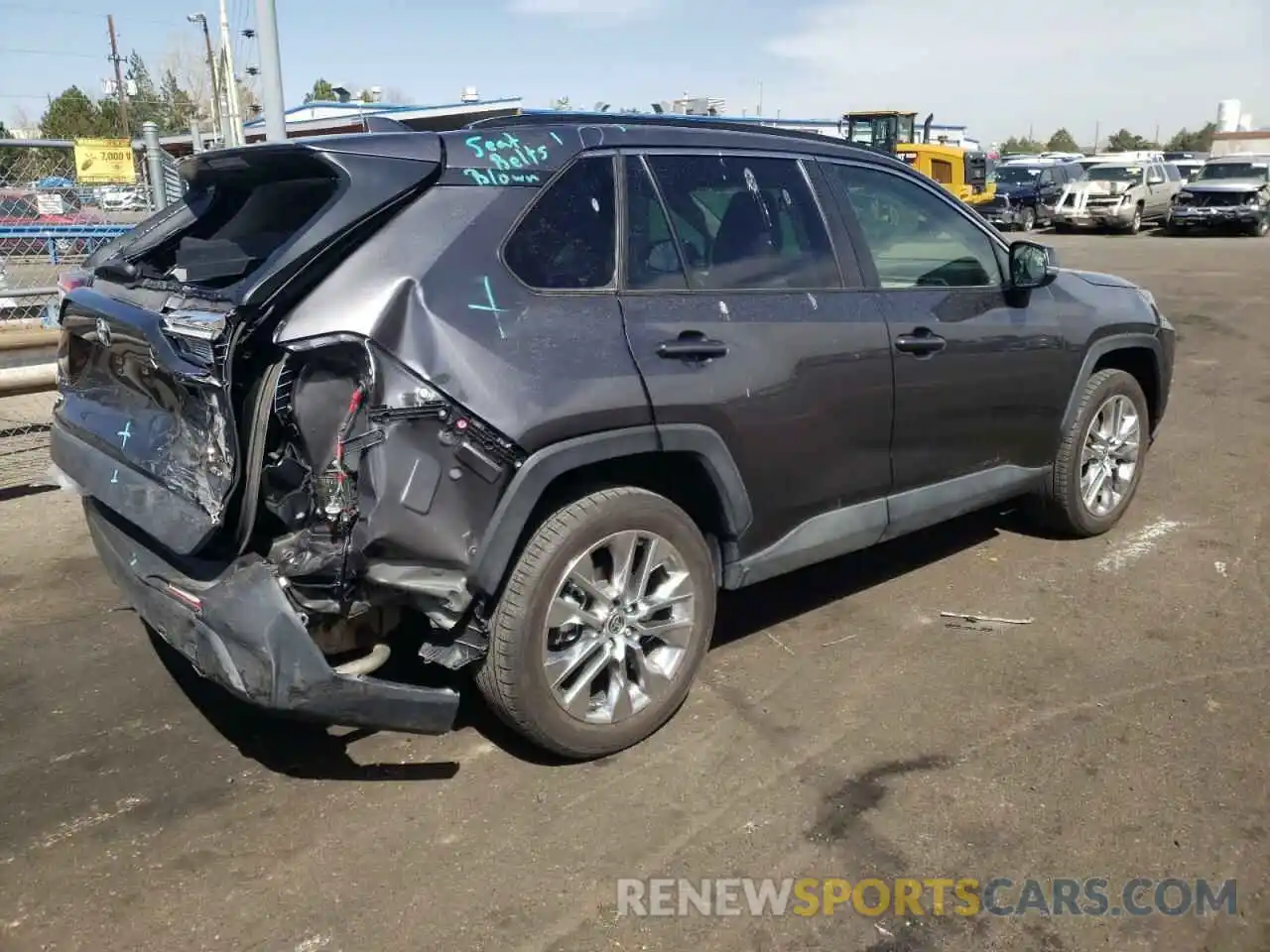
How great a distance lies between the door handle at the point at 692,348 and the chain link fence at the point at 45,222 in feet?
18.1

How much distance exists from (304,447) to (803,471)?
1.71 meters

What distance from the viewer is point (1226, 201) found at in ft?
86.8

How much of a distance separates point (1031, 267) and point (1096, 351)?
0.68 m

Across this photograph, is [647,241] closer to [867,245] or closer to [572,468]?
[572,468]

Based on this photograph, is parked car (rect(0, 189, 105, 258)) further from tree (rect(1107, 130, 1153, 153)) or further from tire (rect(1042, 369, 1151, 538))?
tree (rect(1107, 130, 1153, 153))

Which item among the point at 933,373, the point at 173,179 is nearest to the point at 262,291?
the point at 933,373

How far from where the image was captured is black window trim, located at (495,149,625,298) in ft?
9.93

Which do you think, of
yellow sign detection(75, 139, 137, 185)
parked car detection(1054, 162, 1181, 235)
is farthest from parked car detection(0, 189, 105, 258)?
parked car detection(1054, 162, 1181, 235)

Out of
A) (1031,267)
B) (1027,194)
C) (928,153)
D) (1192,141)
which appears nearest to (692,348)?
(1031,267)

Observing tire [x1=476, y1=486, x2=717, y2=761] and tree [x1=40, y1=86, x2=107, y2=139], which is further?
tree [x1=40, y1=86, x2=107, y2=139]

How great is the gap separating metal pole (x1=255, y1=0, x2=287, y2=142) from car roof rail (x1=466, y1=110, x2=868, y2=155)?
4.08 meters

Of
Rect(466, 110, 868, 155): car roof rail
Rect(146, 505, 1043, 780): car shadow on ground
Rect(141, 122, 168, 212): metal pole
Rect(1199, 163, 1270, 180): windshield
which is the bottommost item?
Rect(146, 505, 1043, 780): car shadow on ground

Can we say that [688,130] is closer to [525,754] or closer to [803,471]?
[803,471]

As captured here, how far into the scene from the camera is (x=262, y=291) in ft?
8.90
